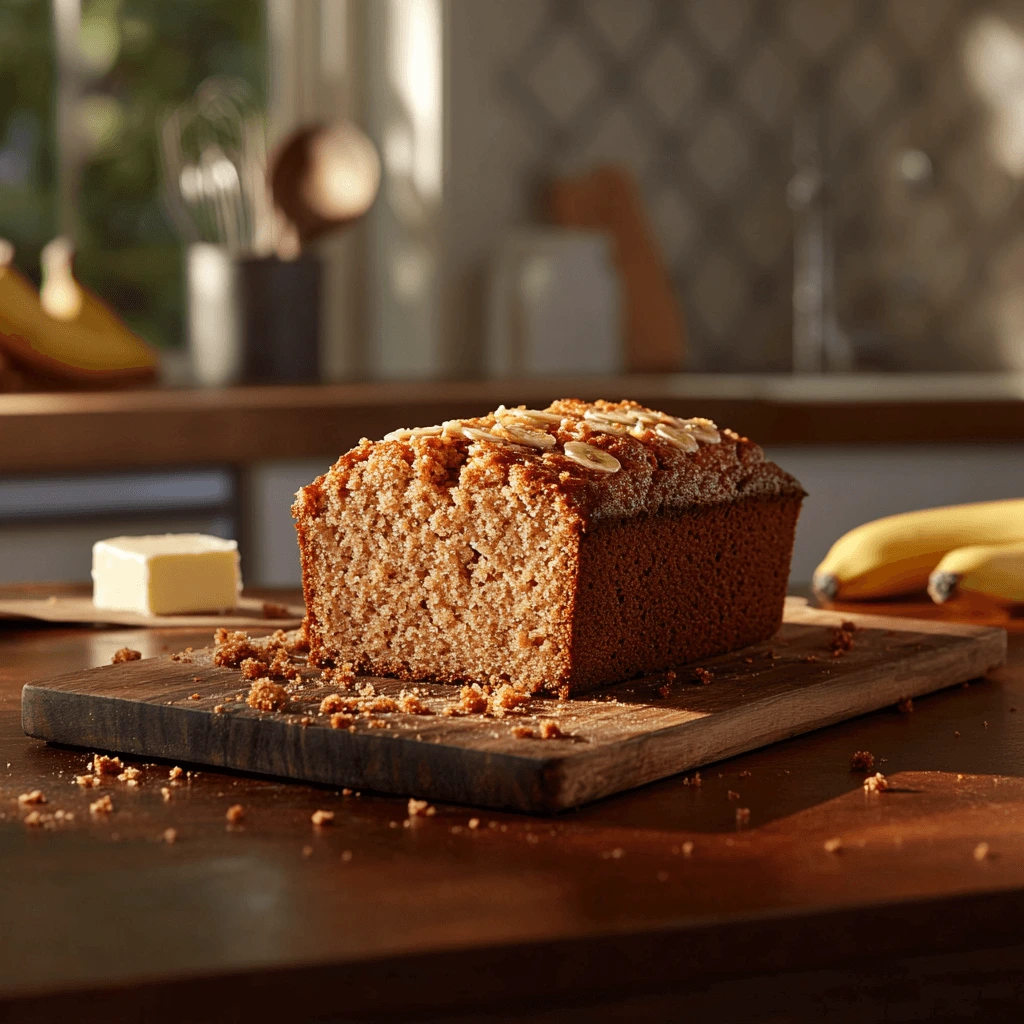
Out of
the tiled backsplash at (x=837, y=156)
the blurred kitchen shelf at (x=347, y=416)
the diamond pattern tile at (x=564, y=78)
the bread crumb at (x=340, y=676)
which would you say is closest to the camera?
the bread crumb at (x=340, y=676)

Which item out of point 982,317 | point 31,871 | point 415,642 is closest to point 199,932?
point 31,871

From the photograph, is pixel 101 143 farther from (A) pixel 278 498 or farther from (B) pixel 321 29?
(A) pixel 278 498

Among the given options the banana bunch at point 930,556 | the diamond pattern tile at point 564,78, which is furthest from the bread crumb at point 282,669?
the diamond pattern tile at point 564,78

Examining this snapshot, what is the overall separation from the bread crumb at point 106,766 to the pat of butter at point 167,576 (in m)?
0.40

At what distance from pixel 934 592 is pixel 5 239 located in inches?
80.1

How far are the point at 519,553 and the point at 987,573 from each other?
Result: 1.45ft

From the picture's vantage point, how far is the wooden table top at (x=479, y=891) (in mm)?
505

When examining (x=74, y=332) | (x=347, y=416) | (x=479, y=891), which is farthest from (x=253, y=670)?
(x=74, y=332)

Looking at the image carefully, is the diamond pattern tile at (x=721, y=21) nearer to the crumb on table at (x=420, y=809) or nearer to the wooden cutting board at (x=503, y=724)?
the wooden cutting board at (x=503, y=724)

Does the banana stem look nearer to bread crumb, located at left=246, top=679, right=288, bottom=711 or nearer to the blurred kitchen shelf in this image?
bread crumb, located at left=246, top=679, right=288, bottom=711

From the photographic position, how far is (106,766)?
2.48 ft

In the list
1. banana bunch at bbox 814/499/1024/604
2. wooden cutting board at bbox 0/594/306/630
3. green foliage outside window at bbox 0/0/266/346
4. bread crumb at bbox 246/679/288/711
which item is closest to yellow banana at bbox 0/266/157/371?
green foliage outside window at bbox 0/0/266/346

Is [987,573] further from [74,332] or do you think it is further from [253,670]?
[74,332]

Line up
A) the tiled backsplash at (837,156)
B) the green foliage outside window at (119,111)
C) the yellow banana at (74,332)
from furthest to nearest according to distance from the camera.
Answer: the tiled backsplash at (837,156) → the green foliage outside window at (119,111) → the yellow banana at (74,332)
